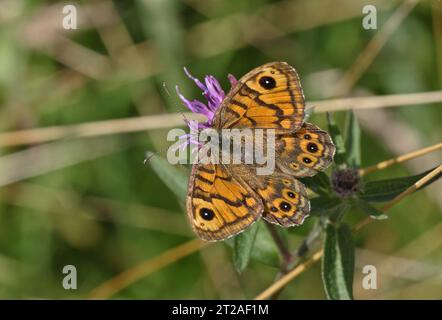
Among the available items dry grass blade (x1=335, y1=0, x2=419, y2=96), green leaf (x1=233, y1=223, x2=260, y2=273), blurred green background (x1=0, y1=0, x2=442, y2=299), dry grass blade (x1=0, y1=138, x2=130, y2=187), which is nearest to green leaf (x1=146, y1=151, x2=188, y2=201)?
green leaf (x1=233, y1=223, x2=260, y2=273)

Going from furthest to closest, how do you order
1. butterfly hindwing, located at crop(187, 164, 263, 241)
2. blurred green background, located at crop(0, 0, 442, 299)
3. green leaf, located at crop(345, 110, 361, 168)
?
blurred green background, located at crop(0, 0, 442, 299) < green leaf, located at crop(345, 110, 361, 168) < butterfly hindwing, located at crop(187, 164, 263, 241)

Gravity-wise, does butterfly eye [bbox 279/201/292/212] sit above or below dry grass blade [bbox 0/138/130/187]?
below

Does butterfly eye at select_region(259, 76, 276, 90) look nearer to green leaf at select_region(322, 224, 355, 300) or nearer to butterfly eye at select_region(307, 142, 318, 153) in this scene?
butterfly eye at select_region(307, 142, 318, 153)

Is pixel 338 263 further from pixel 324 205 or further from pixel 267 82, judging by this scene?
pixel 267 82

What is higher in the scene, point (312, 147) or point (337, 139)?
point (337, 139)

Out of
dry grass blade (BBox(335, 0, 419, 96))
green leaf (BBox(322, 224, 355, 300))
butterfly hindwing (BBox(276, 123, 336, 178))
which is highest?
dry grass blade (BBox(335, 0, 419, 96))

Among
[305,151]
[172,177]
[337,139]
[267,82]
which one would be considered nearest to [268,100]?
[267,82]

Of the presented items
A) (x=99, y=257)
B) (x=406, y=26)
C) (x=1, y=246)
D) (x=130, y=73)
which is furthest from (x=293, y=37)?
(x=1, y=246)
